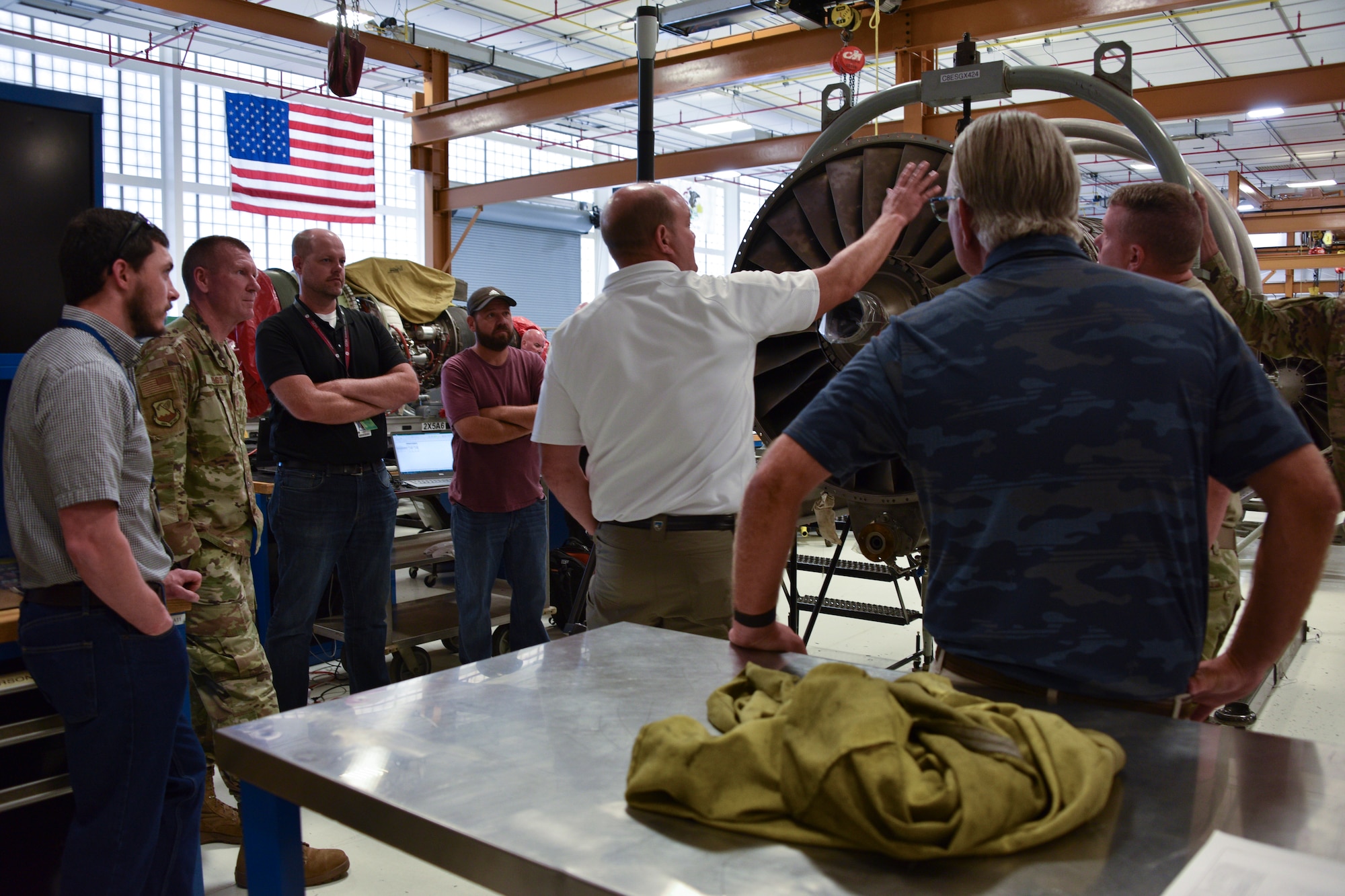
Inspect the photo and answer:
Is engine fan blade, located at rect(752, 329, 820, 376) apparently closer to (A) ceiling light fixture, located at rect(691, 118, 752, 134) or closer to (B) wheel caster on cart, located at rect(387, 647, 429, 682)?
(B) wheel caster on cart, located at rect(387, 647, 429, 682)

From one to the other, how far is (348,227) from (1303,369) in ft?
39.5

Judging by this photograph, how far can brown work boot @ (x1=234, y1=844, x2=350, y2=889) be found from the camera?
2.73m

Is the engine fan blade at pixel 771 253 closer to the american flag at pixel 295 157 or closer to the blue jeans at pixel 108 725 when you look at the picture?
the blue jeans at pixel 108 725

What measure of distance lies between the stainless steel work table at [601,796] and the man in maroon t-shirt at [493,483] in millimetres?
2506

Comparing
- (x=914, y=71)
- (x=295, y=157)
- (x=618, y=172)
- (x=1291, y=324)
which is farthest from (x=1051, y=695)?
(x=295, y=157)

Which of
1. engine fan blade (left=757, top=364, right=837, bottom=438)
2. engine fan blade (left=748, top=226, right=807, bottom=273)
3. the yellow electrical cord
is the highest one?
the yellow electrical cord

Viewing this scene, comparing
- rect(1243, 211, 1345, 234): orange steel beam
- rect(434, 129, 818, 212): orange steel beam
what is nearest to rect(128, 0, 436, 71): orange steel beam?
rect(434, 129, 818, 212): orange steel beam

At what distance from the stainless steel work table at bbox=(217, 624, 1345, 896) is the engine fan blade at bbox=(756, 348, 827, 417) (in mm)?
1194

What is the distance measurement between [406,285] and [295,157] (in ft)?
17.9

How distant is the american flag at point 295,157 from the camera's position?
10.1 m

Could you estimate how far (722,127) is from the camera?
52.6 feet

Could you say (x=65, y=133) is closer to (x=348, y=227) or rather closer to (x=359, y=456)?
(x=359, y=456)

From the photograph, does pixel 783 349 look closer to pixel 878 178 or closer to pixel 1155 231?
pixel 878 178

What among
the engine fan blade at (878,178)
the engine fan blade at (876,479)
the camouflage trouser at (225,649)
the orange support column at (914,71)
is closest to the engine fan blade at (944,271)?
the engine fan blade at (878,178)
